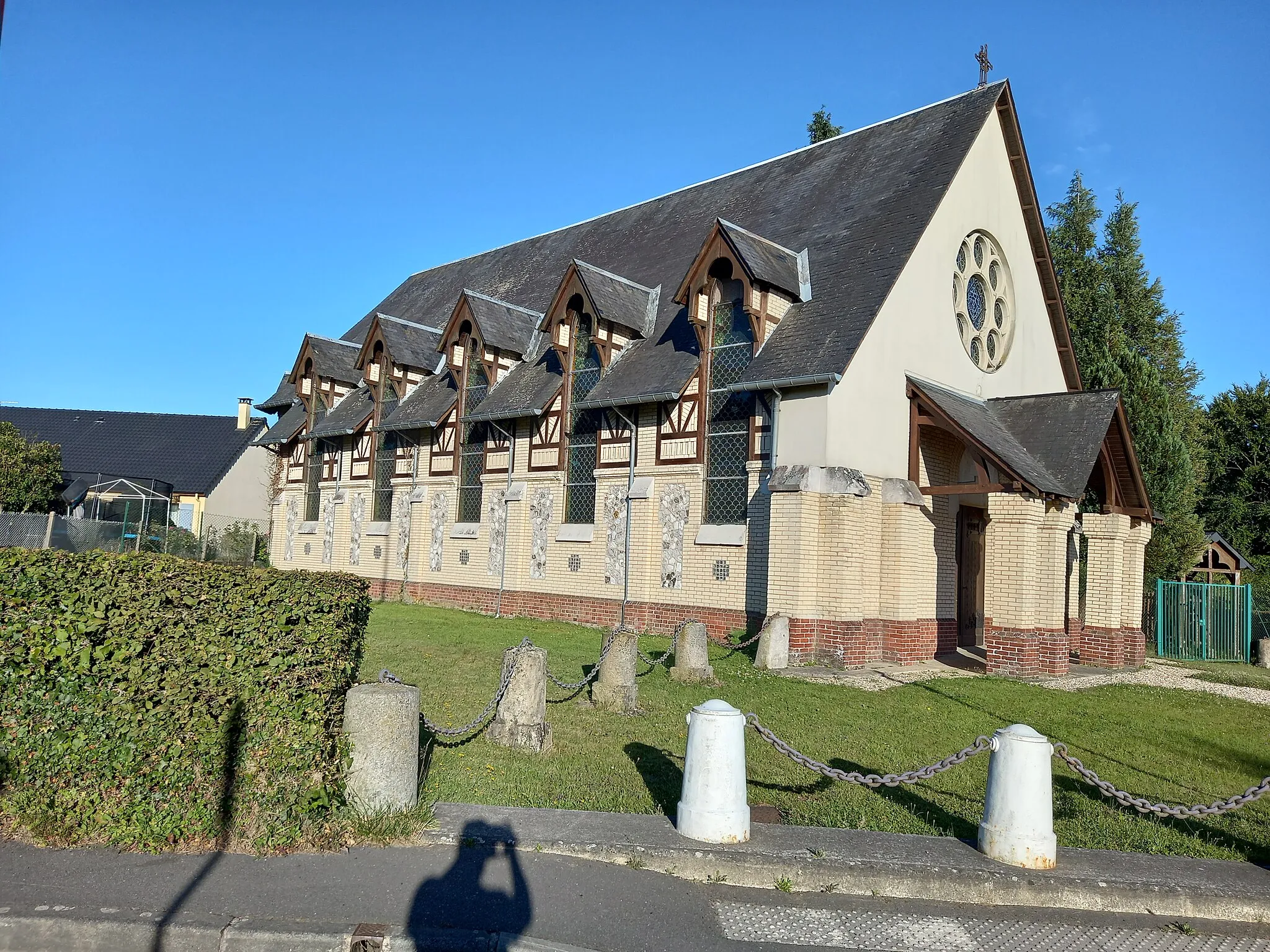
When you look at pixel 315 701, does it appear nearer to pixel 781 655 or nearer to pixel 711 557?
pixel 781 655

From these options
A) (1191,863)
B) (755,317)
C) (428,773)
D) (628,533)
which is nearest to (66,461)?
(628,533)

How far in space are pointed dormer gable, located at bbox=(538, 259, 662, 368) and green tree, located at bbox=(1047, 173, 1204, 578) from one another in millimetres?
12574

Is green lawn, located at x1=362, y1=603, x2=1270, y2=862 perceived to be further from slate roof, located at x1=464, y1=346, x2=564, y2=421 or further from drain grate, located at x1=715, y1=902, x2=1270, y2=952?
slate roof, located at x1=464, y1=346, x2=564, y2=421

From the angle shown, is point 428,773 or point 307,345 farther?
point 307,345

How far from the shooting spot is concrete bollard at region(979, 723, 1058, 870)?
19.0 ft

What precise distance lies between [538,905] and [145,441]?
46989mm

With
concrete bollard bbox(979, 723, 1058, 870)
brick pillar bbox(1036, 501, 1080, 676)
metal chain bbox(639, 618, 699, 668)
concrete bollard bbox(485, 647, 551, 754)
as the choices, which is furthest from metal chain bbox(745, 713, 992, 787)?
brick pillar bbox(1036, 501, 1080, 676)

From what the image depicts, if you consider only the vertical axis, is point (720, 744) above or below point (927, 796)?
above

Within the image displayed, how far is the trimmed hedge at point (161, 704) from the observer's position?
18.4ft

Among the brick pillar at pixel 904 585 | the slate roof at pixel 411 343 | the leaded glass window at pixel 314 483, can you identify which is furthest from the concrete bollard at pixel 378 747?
the leaded glass window at pixel 314 483

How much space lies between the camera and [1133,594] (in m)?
18.7

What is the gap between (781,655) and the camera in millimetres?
14867

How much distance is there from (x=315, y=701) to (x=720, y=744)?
8.12 feet

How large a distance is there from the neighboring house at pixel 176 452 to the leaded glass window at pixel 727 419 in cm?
2919
